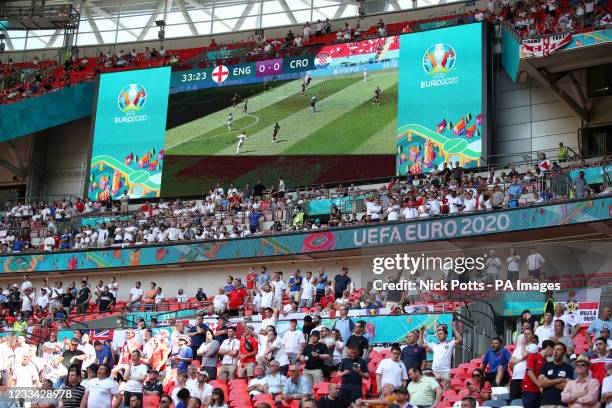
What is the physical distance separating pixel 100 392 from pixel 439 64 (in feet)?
63.8

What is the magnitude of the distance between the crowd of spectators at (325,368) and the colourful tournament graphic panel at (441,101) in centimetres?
1055

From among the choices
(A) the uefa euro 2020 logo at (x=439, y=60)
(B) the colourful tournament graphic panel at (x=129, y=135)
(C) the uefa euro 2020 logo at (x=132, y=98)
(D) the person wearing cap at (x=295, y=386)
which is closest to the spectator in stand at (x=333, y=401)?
(D) the person wearing cap at (x=295, y=386)

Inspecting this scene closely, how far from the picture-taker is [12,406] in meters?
15.0

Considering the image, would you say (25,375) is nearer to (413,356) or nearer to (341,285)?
(413,356)

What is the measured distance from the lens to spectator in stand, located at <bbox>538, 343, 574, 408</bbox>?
11.0 m

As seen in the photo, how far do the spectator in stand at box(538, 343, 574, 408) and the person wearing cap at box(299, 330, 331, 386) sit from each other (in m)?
3.94

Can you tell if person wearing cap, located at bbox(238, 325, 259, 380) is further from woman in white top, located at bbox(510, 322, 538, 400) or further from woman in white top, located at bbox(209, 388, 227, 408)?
woman in white top, located at bbox(510, 322, 538, 400)

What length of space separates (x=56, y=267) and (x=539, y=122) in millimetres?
16531

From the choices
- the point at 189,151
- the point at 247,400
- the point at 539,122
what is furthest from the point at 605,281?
the point at 189,151

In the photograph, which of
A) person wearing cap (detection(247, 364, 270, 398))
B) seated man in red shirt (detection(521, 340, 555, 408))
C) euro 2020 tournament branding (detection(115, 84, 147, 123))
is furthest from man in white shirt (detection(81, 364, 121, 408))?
euro 2020 tournament branding (detection(115, 84, 147, 123))

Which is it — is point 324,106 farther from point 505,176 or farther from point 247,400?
point 247,400

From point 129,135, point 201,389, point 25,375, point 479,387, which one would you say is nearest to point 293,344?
point 201,389

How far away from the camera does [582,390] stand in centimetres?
1055

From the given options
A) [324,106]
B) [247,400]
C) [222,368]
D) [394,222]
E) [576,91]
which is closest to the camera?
[247,400]
